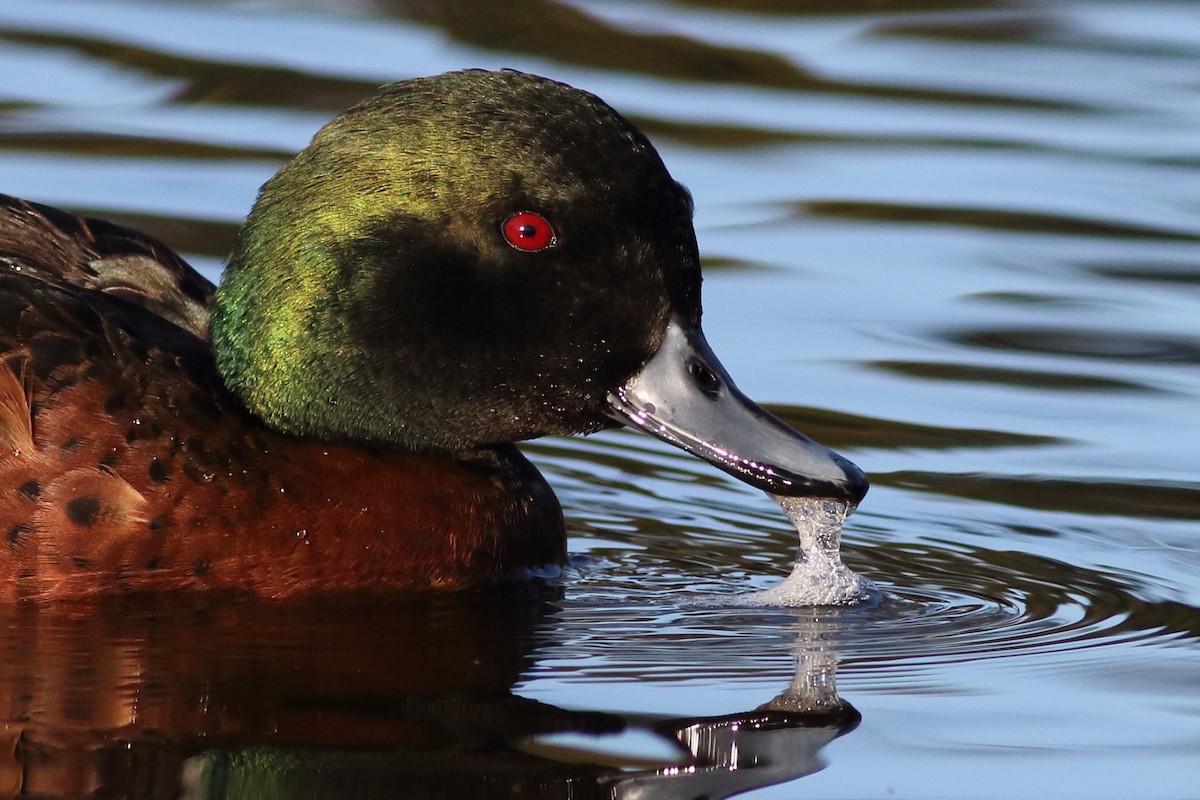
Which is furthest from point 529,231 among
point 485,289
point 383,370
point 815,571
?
point 815,571

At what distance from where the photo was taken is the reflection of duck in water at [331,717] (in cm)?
487

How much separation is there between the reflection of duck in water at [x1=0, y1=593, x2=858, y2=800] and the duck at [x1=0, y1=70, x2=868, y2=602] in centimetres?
21

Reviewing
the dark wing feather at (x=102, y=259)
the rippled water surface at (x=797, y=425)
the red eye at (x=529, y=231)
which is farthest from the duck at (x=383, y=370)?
the dark wing feather at (x=102, y=259)

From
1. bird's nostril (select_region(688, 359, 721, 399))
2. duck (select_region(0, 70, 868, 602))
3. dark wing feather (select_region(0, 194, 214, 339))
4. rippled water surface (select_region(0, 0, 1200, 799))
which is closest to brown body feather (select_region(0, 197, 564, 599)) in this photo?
duck (select_region(0, 70, 868, 602))

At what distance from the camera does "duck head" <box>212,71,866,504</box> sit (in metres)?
6.14

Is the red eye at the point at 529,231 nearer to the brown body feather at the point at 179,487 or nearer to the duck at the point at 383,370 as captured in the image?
the duck at the point at 383,370

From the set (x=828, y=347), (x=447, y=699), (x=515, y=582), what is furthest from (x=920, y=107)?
(x=447, y=699)

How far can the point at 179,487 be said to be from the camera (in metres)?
6.07

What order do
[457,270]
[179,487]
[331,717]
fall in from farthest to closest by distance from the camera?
[457,270] < [179,487] < [331,717]

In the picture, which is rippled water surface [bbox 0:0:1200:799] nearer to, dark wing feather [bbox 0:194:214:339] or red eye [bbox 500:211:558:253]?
red eye [bbox 500:211:558:253]

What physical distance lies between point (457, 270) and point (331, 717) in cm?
147

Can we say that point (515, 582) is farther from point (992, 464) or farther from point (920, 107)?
point (920, 107)

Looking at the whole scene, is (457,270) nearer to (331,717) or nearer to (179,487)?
(179,487)

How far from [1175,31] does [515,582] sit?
24.6ft
